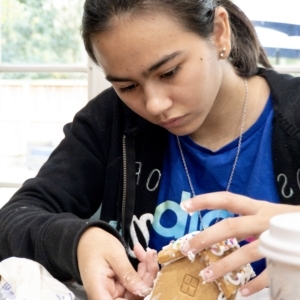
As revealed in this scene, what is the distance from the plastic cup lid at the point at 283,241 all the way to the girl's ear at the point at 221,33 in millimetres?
592

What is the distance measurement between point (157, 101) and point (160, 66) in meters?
0.06

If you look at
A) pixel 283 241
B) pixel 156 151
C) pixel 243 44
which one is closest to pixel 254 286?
pixel 283 241

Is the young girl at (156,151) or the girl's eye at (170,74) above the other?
the girl's eye at (170,74)

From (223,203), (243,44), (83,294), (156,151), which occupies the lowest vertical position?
(83,294)

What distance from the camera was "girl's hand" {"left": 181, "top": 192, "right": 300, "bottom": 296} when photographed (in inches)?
23.7

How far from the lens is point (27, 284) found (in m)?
0.70

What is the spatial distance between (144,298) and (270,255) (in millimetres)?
345

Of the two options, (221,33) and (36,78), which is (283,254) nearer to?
(221,33)

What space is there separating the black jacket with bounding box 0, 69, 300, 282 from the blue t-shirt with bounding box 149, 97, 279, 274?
0.02 m

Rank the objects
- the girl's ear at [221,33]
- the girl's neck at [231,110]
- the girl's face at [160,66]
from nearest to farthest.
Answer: the girl's face at [160,66], the girl's ear at [221,33], the girl's neck at [231,110]

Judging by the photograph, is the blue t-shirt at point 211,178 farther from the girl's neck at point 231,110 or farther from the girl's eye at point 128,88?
the girl's eye at point 128,88

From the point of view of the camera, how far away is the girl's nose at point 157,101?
0.83 meters

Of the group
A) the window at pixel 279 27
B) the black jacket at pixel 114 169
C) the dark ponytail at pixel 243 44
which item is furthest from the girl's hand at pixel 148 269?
the window at pixel 279 27

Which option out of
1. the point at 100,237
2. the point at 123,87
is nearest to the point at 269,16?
the point at 123,87
